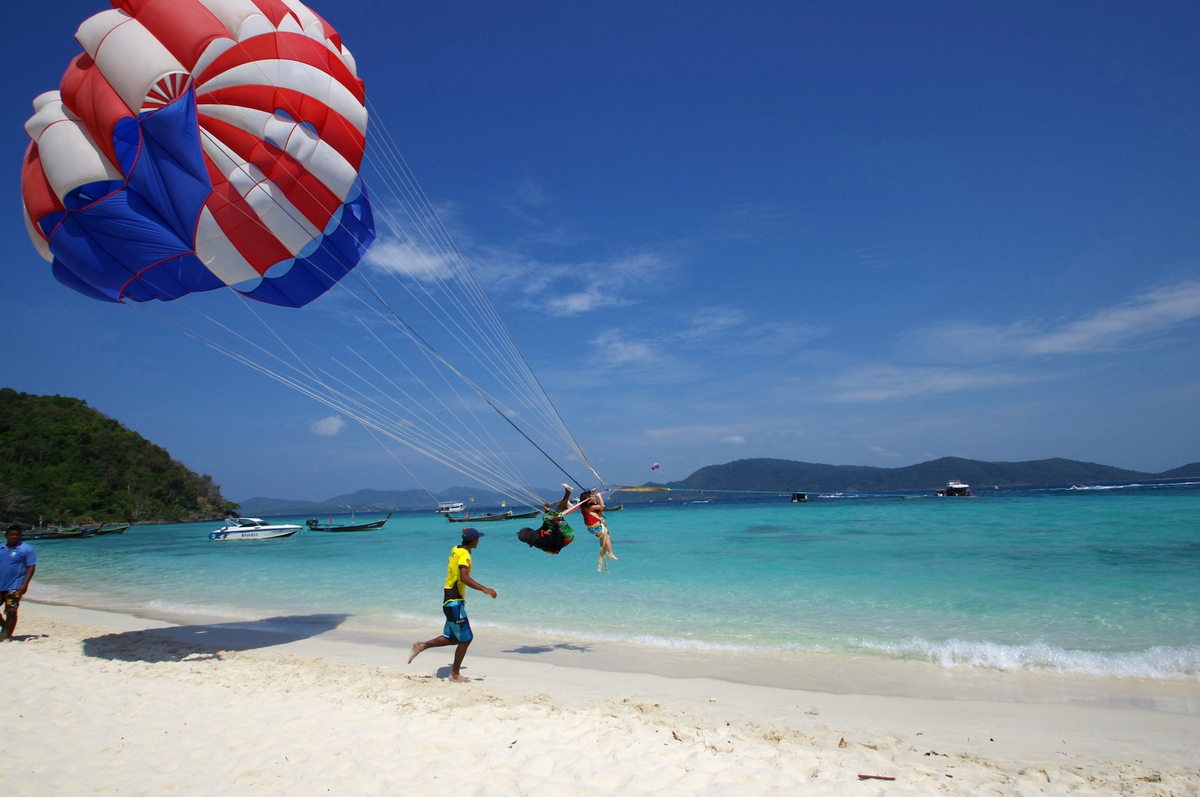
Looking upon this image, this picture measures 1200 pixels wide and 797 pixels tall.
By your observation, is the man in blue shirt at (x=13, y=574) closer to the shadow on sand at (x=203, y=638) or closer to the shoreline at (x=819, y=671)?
the shadow on sand at (x=203, y=638)

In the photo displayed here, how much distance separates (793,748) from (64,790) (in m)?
4.44

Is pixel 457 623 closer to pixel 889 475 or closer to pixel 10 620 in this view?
pixel 10 620

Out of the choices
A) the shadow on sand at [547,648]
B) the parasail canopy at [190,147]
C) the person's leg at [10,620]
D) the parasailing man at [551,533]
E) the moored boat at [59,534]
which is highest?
the parasail canopy at [190,147]

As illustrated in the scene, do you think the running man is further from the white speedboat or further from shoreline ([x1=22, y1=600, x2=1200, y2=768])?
the white speedboat

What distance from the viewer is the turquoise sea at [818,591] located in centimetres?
712

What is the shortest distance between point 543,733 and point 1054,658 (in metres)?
5.78

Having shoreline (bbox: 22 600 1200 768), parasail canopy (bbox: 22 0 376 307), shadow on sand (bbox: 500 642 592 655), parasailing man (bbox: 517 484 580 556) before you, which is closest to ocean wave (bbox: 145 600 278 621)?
shoreline (bbox: 22 600 1200 768)

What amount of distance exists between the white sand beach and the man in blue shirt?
4.97 feet

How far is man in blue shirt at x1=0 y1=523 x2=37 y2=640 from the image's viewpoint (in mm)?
7387

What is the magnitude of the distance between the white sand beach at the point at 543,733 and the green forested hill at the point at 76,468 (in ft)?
156

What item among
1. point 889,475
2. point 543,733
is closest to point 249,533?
point 543,733

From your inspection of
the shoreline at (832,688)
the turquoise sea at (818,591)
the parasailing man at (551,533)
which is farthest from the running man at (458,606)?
the turquoise sea at (818,591)

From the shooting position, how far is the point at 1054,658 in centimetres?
633

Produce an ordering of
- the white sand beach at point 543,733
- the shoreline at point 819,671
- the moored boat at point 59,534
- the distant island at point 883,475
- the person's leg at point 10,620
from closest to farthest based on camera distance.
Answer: the white sand beach at point 543,733 < the shoreline at point 819,671 < the person's leg at point 10,620 < the moored boat at point 59,534 < the distant island at point 883,475
